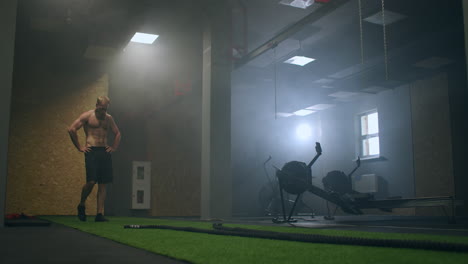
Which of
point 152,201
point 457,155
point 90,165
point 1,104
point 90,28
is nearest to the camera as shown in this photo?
point 1,104

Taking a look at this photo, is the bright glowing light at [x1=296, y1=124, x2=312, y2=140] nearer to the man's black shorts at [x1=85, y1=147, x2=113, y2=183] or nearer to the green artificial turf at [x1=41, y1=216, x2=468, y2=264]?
the man's black shorts at [x1=85, y1=147, x2=113, y2=183]

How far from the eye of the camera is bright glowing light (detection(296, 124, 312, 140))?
13930 mm

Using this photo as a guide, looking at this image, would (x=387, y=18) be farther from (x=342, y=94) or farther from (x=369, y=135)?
(x=369, y=135)

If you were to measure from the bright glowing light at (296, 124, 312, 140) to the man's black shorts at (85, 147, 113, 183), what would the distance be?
368 inches

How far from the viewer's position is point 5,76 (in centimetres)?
450

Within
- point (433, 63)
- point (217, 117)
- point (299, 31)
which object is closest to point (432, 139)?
point (433, 63)

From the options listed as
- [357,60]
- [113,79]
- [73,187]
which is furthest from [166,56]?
[357,60]

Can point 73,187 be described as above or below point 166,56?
below

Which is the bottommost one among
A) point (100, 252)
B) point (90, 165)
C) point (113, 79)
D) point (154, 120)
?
point (100, 252)

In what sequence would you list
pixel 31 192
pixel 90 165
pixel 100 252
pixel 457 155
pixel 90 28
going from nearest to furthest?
pixel 100 252 → pixel 90 165 → pixel 90 28 → pixel 31 192 → pixel 457 155

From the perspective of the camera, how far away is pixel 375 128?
1179 centimetres

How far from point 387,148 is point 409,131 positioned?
717 mm

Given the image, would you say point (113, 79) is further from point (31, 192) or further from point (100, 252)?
point (100, 252)

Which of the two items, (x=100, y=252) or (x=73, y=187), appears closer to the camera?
(x=100, y=252)
